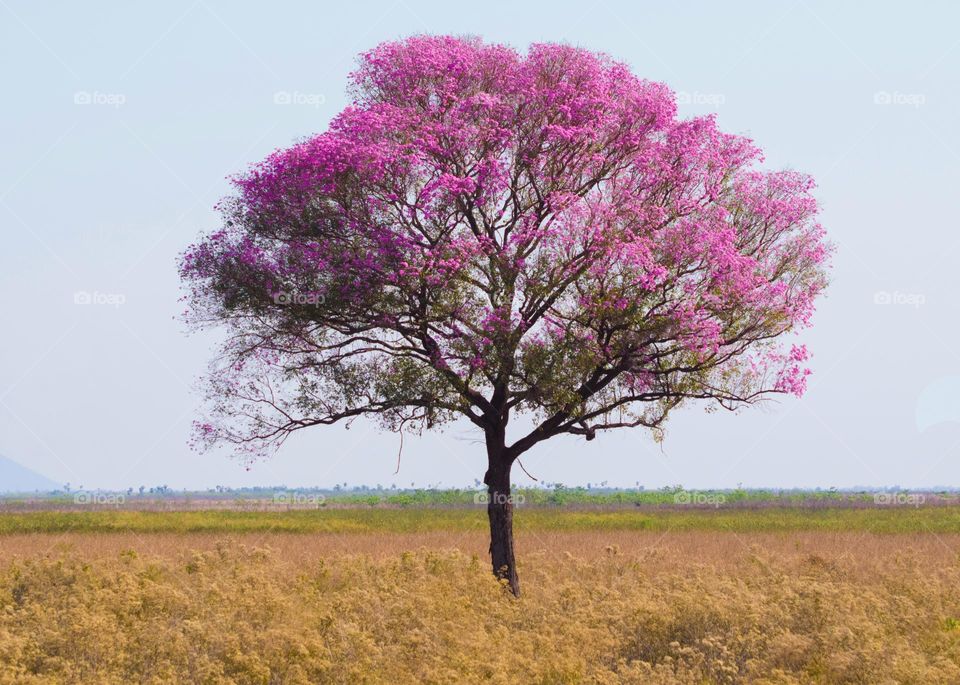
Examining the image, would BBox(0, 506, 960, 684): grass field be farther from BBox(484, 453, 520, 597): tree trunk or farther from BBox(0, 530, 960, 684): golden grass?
BBox(484, 453, 520, 597): tree trunk

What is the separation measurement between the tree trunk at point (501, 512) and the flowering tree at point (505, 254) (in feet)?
0.17

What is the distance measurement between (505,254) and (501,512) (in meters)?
6.55

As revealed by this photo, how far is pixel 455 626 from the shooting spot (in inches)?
630

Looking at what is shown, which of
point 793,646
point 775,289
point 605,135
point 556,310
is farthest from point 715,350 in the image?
point 793,646

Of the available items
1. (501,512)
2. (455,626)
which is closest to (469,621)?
(455,626)

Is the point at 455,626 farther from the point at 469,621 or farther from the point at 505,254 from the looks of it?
the point at 505,254

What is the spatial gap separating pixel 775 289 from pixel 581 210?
5.22m

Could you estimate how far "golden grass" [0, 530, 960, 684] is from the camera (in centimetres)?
1471

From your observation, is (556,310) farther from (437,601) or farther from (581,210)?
(437,601)

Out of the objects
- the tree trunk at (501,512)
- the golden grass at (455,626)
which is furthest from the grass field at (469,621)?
the tree trunk at (501,512)

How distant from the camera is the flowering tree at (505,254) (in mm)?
22312

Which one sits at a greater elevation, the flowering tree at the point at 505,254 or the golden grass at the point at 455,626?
the flowering tree at the point at 505,254

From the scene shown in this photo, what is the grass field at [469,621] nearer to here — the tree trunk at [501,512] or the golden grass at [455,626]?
the golden grass at [455,626]

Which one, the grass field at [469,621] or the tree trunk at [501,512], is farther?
the tree trunk at [501,512]
